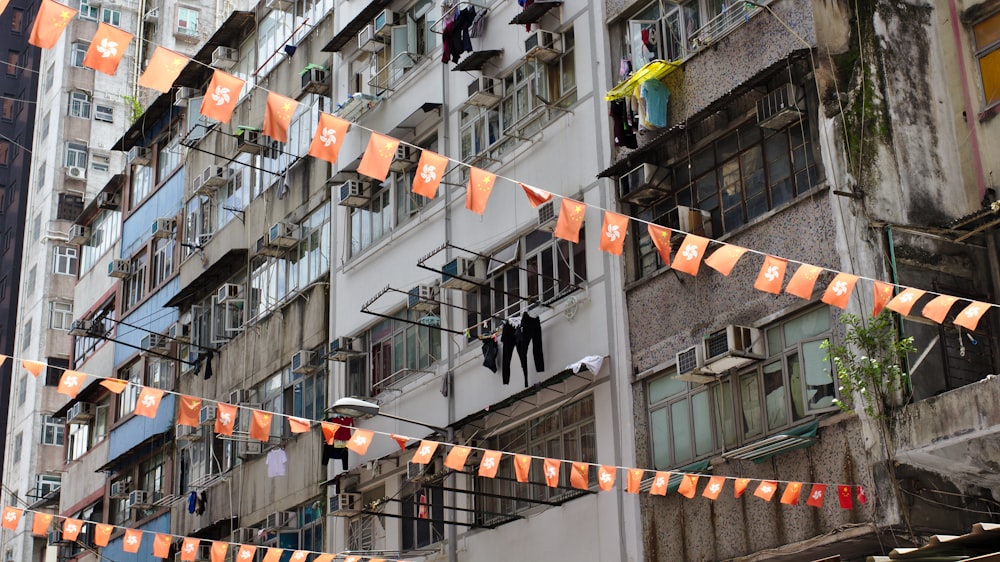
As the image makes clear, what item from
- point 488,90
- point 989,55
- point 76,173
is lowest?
point 989,55

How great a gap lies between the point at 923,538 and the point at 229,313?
17.9m

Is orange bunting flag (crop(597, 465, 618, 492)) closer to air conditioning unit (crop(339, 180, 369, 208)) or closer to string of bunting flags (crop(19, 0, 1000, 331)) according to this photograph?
string of bunting flags (crop(19, 0, 1000, 331))

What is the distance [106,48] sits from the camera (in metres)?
12.3

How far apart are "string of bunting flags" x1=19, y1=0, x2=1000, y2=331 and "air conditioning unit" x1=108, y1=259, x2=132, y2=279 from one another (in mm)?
21424

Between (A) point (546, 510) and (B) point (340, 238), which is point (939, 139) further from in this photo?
(B) point (340, 238)

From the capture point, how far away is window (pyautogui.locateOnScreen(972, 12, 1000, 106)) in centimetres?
1620

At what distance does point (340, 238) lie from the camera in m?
25.3

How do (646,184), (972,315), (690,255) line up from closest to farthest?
(972,315) → (690,255) → (646,184)

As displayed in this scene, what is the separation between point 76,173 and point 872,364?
39627 mm

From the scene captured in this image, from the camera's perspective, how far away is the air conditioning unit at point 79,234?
127 feet

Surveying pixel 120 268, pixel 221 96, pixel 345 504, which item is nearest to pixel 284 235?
pixel 345 504

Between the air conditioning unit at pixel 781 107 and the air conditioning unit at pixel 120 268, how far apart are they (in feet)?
70.3

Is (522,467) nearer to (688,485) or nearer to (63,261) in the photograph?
(688,485)

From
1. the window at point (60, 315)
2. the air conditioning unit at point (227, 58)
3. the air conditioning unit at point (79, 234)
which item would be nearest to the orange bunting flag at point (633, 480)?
the air conditioning unit at point (227, 58)
